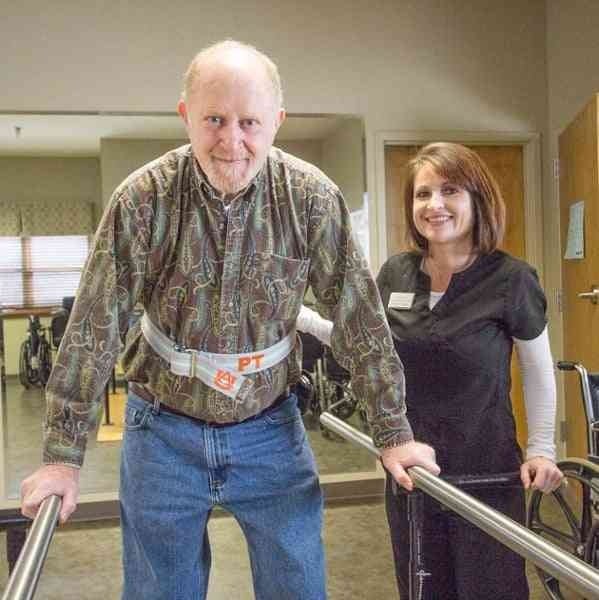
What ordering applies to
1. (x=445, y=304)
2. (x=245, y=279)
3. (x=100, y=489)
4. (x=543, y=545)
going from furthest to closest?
(x=100, y=489)
(x=445, y=304)
(x=245, y=279)
(x=543, y=545)

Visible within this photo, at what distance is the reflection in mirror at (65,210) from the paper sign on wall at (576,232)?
0.99 m

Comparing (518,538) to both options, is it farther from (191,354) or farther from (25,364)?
(25,364)

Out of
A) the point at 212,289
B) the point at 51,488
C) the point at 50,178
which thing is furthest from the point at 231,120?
the point at 50,178

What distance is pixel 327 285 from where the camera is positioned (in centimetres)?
128

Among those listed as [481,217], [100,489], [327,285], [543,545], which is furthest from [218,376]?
[100,489]

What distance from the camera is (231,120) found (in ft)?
3.53

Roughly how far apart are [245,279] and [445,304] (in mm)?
593

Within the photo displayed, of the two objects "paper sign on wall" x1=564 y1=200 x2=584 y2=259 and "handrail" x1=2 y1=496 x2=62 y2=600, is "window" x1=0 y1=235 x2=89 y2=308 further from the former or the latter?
"handrail" x1=2 y1=496 x2=62 y2=600

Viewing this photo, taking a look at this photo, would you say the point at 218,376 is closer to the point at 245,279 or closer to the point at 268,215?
the point at 245,279

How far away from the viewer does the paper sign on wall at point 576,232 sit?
3.33 metres

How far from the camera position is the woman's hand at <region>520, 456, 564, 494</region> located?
1.52 meters

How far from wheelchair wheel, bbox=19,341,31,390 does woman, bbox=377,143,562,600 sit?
236 cm

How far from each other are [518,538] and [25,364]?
3034mm

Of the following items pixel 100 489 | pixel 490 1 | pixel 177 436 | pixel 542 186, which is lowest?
pixel 100 489
